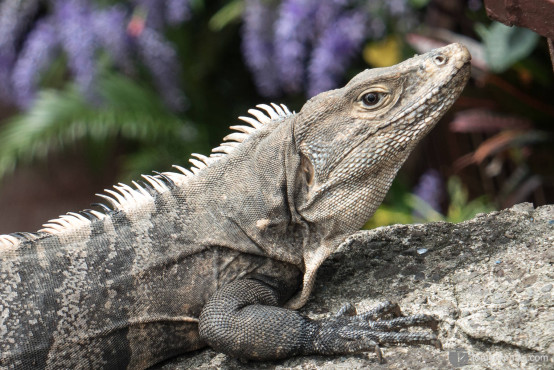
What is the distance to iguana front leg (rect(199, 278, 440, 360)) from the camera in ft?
10.2

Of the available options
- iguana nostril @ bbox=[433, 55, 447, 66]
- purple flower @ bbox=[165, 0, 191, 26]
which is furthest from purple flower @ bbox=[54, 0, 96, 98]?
iguana nostril @ bbox=[433, 55, 447, 66]

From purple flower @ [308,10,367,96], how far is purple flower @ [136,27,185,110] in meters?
1.70

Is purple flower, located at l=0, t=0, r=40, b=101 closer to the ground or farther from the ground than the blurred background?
farther from the ground

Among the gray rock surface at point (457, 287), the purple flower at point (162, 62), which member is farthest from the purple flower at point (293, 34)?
the gray rock surface at point (457, 287)

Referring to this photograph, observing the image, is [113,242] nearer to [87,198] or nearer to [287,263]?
[287,263]

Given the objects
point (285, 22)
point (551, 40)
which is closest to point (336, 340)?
point (551, 40)

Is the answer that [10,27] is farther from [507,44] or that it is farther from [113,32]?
[507,44]

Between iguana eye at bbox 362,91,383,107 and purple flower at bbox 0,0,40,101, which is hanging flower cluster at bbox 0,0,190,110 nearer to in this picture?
purple flower at bbox 0,0,40,101

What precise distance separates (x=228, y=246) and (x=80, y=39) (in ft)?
12.9

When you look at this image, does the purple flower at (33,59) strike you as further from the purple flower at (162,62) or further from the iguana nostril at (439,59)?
the iguana nostril at (439,59)

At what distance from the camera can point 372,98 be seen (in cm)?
341

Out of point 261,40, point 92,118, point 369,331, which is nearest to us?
point 369,331

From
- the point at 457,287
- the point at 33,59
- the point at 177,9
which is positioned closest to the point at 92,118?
the point at 33,59

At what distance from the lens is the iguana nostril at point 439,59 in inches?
133
